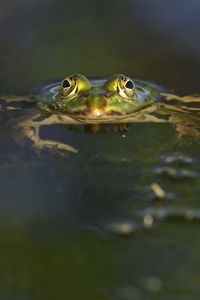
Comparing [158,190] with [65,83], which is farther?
[65,83]

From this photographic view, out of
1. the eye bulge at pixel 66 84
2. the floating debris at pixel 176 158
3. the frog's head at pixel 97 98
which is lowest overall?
the floating debris at pixel 176 158

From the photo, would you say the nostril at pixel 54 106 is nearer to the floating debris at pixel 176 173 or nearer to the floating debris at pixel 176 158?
the floating debris at pixel 176 158

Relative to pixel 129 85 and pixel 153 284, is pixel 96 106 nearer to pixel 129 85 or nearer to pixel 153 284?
pixel 129 85

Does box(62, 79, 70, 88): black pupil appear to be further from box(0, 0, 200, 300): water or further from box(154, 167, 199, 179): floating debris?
box(154, 167, 199, 179): floating debris

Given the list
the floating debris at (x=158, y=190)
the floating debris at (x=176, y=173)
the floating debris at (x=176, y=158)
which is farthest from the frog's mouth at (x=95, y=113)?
the floating debris at (x=158, y=190)

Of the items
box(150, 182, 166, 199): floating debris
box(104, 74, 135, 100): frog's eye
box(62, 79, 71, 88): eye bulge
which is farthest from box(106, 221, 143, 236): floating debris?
box(62, 79, 71, 88): eye bulge

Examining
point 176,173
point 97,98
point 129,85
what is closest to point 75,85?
point 97,98

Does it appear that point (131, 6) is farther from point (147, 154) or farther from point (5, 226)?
point (5, 226)

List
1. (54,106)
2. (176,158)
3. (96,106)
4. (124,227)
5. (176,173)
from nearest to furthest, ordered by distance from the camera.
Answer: (124,227)
(176,173)
(176,158)
(96,106)
(54,106)
